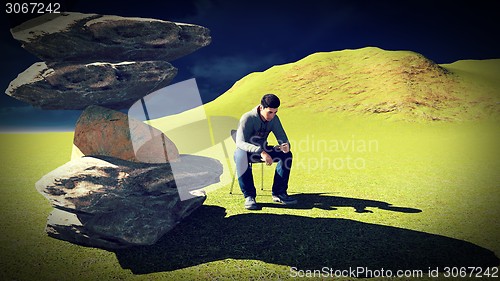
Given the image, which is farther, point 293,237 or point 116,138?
point 116,138

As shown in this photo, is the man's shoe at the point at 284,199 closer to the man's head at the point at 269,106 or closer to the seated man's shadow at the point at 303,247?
the seated man's shadow at the point at 303,247

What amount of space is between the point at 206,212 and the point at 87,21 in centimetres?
460

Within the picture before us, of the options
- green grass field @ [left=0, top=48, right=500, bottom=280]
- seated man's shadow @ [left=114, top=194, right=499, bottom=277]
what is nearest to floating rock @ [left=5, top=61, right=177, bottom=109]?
green grass field @ [left=0, top=48, right=500, bottom=280]

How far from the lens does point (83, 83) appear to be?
5.49 meters

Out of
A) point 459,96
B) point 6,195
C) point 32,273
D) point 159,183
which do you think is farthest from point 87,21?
point 459,96

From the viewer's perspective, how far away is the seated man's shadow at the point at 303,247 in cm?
454

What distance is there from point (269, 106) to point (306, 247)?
304 centimetres

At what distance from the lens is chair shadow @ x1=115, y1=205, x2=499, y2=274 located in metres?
4.54

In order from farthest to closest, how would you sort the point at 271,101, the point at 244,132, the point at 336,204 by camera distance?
the point at 336,204
the point at 244,132
the point at 271,101

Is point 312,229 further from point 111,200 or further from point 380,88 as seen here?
point 380,88

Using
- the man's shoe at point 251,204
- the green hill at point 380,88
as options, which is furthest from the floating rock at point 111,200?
the green hill at point 380,88

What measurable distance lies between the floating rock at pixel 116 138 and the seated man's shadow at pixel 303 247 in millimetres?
1640

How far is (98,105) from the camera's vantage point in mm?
6117

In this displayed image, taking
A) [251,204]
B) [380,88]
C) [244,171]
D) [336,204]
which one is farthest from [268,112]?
[380,88]
